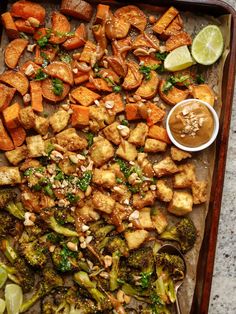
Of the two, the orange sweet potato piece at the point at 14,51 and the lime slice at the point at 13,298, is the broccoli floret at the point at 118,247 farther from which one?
the orange sweet potato piece at the point at 14,51

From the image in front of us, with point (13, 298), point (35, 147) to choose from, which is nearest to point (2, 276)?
point (13, 298)

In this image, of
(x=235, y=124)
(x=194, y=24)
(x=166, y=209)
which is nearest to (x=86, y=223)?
(x=166, y=209)

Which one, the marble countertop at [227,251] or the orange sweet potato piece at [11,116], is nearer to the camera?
the orange sweet potato piece at [11,116]

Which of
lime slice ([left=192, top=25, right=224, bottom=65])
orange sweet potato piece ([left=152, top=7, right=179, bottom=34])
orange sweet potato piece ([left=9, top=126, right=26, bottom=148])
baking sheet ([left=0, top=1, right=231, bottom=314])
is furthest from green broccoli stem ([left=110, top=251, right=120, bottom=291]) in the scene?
orange sweet potato piece ([left=152, top=7, right=179, bottom=34])

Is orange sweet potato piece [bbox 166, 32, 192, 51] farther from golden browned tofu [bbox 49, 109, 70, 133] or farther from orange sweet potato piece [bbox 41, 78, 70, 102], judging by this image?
golden browned tofu [bbox 49, 109, 70, 133]

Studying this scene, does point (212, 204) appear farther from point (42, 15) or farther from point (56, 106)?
point (42, 15)

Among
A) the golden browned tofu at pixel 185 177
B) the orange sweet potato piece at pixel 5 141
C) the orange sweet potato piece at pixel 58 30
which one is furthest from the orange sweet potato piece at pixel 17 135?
the golden browned tofu at pixel 185 177

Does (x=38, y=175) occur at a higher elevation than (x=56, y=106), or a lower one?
lower
